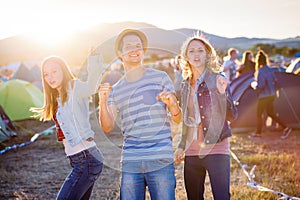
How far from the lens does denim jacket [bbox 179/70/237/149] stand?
3.01 m

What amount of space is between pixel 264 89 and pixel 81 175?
19.7 feet

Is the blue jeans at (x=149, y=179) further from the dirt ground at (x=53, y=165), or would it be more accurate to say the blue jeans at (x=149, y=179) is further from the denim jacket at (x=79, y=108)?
the dirt ground at (x=53, y=165)

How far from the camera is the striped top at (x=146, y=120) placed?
2672 mm

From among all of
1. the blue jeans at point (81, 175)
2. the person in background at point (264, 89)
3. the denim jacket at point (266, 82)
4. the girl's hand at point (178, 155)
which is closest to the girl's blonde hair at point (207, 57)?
the girl's hand at point (178, 155)

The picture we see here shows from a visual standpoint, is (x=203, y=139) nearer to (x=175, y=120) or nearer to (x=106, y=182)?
(x=175, y=120)

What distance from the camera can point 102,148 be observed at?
25.4 ft

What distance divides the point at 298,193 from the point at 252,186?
0.53m

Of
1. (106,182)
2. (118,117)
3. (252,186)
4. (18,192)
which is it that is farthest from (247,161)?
(118,117)

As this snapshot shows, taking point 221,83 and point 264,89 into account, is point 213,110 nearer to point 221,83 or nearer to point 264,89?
point 221,83

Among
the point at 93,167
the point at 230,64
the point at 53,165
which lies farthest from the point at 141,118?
the point at 230,64

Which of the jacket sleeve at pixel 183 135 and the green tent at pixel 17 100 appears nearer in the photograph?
the jacket sleeve at pixel 183 135

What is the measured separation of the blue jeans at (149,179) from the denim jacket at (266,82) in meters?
5.86

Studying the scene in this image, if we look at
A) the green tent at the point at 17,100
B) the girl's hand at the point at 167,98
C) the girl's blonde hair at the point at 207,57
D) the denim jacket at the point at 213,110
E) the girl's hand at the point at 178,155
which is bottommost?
the green tent at the point at 17,100

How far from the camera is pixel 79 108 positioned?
124 inches
